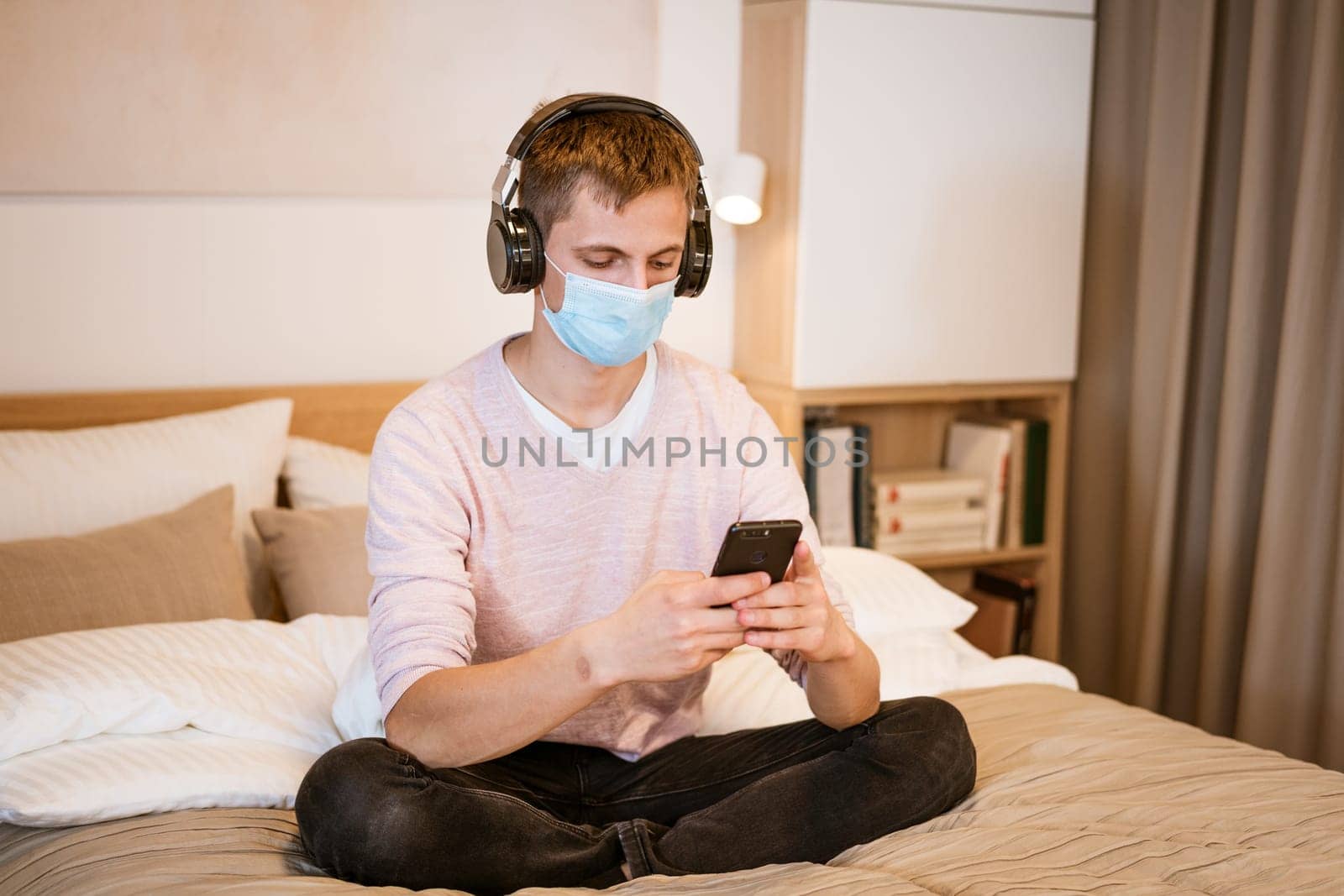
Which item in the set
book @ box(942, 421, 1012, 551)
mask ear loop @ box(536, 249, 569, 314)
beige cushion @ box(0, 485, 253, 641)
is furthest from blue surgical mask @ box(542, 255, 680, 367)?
book @ box(942, 421, 1012, 551)

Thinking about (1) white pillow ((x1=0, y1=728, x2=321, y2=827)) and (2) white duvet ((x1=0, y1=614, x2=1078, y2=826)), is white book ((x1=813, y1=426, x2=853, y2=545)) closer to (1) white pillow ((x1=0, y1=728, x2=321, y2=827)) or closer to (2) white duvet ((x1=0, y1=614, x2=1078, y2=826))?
(2) white duvet ((x1=0, y1=614, x2=1078, y2=826))

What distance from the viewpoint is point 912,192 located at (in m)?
2.38

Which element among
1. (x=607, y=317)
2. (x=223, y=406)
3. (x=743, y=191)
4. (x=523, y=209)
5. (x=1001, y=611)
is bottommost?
(x=1001, y=611)

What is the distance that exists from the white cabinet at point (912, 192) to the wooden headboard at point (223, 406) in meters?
0.79

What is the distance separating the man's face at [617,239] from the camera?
129 centimetres

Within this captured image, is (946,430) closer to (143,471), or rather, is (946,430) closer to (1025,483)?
(1025,483)

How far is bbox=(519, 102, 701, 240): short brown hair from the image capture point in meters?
1.28

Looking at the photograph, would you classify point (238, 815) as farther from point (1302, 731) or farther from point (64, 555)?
point (1302, 731)

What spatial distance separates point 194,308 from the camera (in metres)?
2.14

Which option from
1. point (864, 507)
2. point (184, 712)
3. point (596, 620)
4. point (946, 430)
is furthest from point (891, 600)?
point (184, 712)

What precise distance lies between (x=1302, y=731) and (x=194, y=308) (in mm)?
2063

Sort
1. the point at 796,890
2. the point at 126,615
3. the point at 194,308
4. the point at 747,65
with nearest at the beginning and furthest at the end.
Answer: the point at 796,890, the point at 126,615, the point at 194,308, the point at 747,65

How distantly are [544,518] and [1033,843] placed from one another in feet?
1.98

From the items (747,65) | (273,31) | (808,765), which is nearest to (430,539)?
(808,765)
